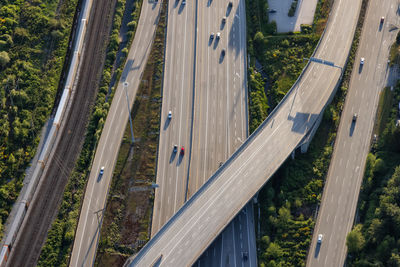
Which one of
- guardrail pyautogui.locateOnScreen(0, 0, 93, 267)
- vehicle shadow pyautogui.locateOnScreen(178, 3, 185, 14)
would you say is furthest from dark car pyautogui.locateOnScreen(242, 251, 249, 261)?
vehicle shadow pyautogui.locateOnScreen(178, 3, 185, 14)

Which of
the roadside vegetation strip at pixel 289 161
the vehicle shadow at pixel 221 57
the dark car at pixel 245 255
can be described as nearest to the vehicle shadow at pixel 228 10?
the roadside vegetation strip at pixel 289 161

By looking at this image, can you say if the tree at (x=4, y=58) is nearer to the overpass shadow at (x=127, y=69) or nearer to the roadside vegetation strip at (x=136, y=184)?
the overpass shadow at (x=127, y=69)

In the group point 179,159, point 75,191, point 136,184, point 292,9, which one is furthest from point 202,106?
point 292,9

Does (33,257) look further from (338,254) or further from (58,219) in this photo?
(338,254)

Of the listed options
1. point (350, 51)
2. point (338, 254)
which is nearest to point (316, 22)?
point (350, 51)

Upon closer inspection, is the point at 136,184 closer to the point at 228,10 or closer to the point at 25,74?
the point at 25,74

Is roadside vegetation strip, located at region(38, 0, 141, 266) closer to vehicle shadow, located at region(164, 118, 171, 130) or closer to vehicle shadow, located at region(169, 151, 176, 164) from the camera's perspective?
vehicle shadow, located at region(164, 118, 171, 130)
